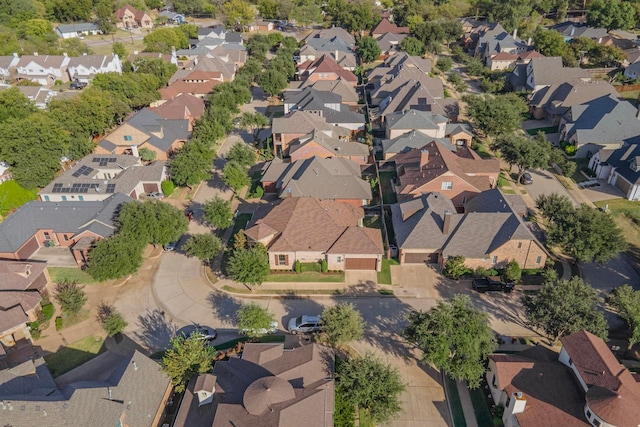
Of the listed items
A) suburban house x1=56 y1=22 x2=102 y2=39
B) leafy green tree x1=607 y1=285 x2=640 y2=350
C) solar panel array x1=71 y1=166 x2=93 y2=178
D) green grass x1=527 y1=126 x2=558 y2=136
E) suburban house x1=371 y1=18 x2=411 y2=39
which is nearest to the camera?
leafy green tree x1=607 y1=285 x2=640 y2=350

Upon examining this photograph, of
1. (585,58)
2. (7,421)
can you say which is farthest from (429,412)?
(585,58)

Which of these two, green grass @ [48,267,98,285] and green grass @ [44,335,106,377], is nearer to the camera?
green grass @ [44,335,106,377]

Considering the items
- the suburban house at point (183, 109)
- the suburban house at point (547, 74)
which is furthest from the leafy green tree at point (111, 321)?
the suburban house at point (547, 74)

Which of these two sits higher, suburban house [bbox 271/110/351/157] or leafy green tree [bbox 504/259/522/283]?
suburban house [bbox 271/110/351/157]

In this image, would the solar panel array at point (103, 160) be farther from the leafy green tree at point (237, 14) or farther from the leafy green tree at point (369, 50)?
the leafy green tree at point (237, 14)

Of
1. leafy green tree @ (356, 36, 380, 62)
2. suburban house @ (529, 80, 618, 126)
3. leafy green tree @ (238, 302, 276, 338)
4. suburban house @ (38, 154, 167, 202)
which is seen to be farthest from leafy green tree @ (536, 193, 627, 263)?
leafy green tree @ (356, 36, 380, 62)

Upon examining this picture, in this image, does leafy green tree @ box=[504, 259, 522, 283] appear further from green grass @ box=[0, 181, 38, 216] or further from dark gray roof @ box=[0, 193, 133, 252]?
green grass @ box=[0, 181, 38, 216]

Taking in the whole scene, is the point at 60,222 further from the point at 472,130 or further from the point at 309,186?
the point at 472,130

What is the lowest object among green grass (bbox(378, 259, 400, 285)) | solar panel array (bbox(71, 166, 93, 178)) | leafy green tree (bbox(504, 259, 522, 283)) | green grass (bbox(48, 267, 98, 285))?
green grass (bbox(48, 267, 98, 285))
